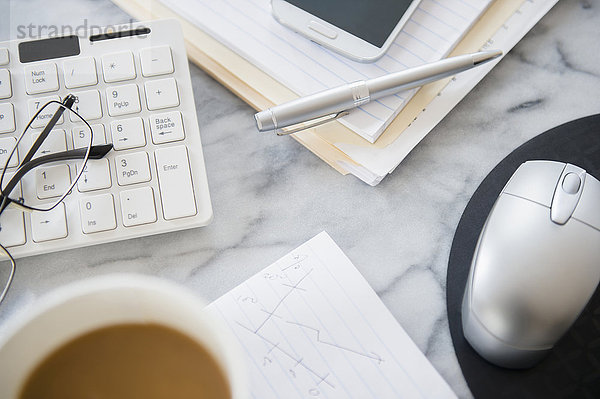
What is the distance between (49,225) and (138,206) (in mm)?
71

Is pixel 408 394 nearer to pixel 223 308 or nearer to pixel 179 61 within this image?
pixel 223 308

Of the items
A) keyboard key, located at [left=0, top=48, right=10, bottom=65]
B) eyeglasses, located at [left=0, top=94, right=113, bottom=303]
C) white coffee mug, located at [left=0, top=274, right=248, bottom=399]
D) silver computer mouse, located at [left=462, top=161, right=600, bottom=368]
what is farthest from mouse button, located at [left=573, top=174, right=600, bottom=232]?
keyboard key, located at [left=0, top=48, right=10, bottom=65]

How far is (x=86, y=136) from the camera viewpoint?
0.46 m

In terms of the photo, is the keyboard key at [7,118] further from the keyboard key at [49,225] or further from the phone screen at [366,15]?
the phone screen at [366,15]

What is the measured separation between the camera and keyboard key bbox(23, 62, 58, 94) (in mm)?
468

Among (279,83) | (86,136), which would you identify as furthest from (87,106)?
(279,83)

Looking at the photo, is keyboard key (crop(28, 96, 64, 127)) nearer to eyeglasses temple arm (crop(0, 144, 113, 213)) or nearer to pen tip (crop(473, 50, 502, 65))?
eyeglasses temple arm (crop(0, 144, 113, 213))

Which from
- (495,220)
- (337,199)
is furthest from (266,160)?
(495,220)

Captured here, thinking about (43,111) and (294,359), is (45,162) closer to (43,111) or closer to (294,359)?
(43,111)

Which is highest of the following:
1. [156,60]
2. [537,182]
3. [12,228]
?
[537,182]

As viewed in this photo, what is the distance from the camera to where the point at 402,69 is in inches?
18.9

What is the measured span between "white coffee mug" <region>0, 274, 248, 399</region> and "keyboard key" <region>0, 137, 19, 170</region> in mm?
217

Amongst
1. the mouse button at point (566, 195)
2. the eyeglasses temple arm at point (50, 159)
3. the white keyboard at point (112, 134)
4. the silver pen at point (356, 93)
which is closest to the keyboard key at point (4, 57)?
the white keyboard at point (112, 134)

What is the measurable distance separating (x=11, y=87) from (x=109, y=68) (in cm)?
8
